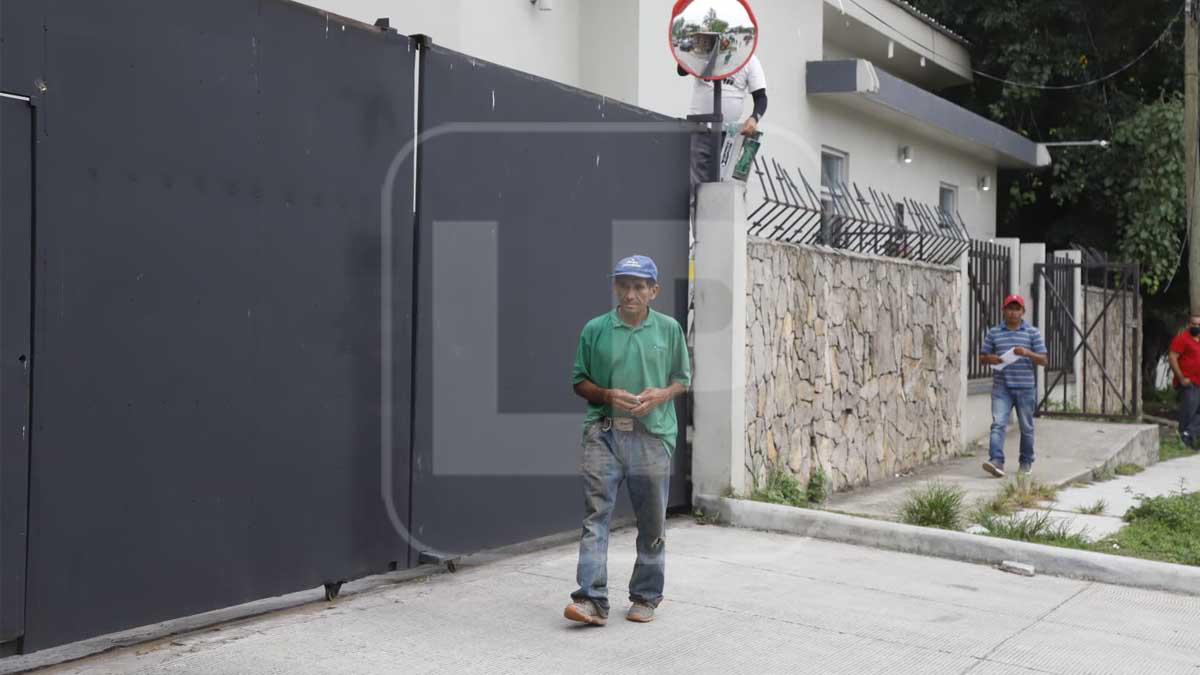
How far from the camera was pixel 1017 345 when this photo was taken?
11.6 meters

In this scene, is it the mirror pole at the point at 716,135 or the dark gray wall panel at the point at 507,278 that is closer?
the dark gray wall panel at the point at 507,278

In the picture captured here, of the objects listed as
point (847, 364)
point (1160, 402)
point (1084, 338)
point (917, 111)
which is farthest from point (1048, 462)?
point (1160, 402)

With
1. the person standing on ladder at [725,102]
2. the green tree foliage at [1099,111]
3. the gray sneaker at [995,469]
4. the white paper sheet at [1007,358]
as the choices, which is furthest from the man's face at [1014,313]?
the green tree foliage at [1099,111]

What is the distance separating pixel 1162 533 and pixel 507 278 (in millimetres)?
4998

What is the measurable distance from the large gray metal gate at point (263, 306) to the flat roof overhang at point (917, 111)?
27.9ft

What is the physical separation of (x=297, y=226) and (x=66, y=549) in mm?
1831

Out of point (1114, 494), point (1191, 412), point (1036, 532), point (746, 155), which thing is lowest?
point (1114, 494)

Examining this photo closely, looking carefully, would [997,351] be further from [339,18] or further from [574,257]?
[339,18]

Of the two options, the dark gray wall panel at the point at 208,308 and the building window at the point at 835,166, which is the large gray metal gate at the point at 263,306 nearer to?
the dark gray wall panel at the point at 208,308

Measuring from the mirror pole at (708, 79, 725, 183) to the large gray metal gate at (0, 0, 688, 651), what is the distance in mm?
1285

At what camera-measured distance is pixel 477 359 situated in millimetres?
7113

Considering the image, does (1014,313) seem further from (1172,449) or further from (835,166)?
(1172,449)

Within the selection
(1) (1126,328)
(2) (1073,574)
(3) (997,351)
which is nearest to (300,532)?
(2) (1073,574)

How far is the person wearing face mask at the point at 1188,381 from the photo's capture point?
57.9 feet
